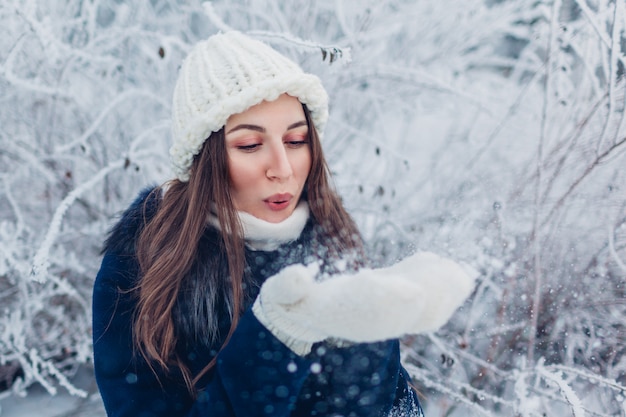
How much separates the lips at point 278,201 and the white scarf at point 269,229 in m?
0.05

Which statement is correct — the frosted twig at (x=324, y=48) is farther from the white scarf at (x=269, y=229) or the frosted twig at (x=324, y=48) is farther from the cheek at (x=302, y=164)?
the white scarf at (x=269, y=229)

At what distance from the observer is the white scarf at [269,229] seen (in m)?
1.25

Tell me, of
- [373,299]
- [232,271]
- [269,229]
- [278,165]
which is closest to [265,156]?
[278,165]

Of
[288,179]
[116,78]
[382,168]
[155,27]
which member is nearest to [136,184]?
[116,78]

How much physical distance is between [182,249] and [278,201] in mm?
295

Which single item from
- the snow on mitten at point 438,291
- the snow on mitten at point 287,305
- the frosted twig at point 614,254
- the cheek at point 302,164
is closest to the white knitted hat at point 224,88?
the cheek at point 302,164

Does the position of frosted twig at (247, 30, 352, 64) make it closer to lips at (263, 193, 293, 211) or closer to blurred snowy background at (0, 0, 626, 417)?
blurred snowy background at (0, 0, 626, 417)

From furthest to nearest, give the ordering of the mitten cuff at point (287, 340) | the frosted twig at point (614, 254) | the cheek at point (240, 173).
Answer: the frosted twig at point (614, 254) → the cheek at point (240, 173) → the mitten cuff at point (287, 340)

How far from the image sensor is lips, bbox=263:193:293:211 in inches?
48.6

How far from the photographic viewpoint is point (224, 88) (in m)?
1.17

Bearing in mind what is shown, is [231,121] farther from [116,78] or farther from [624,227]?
[116,78]

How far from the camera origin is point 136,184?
2865 millimetres

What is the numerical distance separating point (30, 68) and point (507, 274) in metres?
2.80

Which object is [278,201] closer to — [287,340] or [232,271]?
[232,271]
